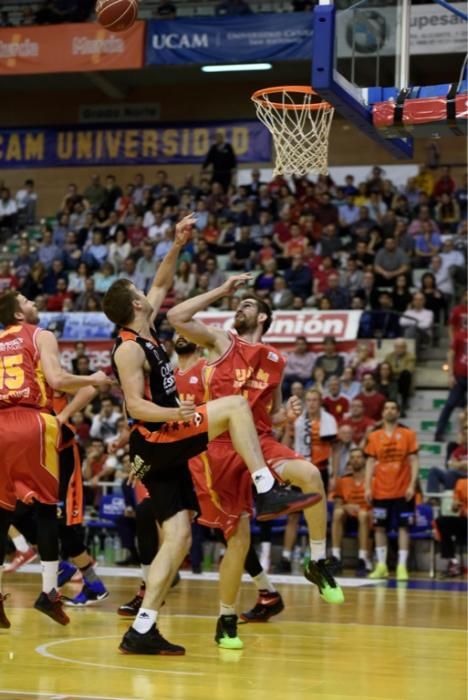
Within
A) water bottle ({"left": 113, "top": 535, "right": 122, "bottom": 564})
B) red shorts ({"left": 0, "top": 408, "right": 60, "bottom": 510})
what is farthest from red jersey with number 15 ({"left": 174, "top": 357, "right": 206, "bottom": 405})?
water bottle ({"left": 113, "top": 535, "right": 122, "bottom": 564})

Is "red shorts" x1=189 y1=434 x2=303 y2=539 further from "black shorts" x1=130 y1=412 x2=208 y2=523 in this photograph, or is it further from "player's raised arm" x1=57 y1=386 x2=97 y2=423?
"player's raised arm" x1=57 y1=386 x2=97 y2=423

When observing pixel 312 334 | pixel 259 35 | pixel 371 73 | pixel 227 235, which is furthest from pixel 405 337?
pixel 371 73

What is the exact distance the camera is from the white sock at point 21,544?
11.9 meters

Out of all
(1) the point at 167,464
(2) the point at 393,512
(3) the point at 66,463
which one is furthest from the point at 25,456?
(2) the point at 393,512

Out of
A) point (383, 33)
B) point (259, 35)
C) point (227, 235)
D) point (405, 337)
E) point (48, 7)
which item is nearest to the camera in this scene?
point (383, 33)

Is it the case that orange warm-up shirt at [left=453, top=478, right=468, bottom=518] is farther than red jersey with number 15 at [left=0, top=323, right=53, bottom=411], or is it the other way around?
orange warm-up shirt at [left=453, top=478, right=468, bottom=518]

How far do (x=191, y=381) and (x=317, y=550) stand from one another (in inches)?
71.1

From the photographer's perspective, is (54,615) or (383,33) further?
(383,33)

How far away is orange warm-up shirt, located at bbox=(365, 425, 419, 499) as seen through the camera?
13.6 metres

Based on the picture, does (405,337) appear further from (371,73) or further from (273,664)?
(273,664)

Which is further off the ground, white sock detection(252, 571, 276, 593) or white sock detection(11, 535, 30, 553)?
white sock detection(252, 571, 276, 593)

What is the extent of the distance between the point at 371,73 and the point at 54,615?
4226 mm

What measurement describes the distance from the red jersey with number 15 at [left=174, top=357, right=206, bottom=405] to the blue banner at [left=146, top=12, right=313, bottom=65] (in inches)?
575

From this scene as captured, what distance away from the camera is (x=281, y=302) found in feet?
60.2
